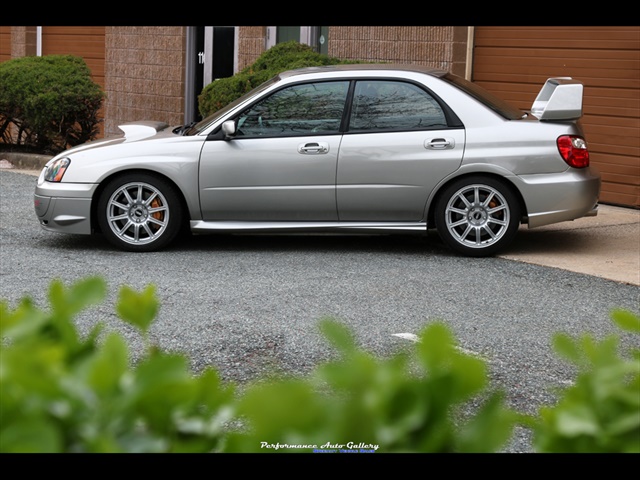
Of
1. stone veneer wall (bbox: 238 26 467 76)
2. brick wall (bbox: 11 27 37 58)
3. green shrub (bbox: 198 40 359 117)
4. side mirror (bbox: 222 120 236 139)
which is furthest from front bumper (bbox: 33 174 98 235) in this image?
brick wall (bbox: 11 27 37 58)

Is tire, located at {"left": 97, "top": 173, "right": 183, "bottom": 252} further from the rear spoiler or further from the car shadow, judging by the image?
the rear spoiler

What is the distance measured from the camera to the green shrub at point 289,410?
1.02m

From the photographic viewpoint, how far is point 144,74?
16.5 meters

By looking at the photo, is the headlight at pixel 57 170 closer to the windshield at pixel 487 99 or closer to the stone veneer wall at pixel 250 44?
the windshield at pixel 487 99

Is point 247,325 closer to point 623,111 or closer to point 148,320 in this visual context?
point 148,320

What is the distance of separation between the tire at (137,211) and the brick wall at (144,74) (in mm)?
7337

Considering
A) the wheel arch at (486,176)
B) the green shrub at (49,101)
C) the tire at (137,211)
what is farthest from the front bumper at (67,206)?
the green shrub at (49,101)

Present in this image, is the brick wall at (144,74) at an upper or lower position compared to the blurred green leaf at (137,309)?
upper

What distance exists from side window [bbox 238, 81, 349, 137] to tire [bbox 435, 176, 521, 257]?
3.80ft

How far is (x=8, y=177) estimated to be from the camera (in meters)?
13.4

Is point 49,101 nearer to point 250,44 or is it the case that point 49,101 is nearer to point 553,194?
point 250,44

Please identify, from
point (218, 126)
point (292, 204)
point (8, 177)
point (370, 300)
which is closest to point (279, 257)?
point (292, 204)

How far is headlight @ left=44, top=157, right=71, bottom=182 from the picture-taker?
8555 mm

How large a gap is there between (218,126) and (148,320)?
7215mm
